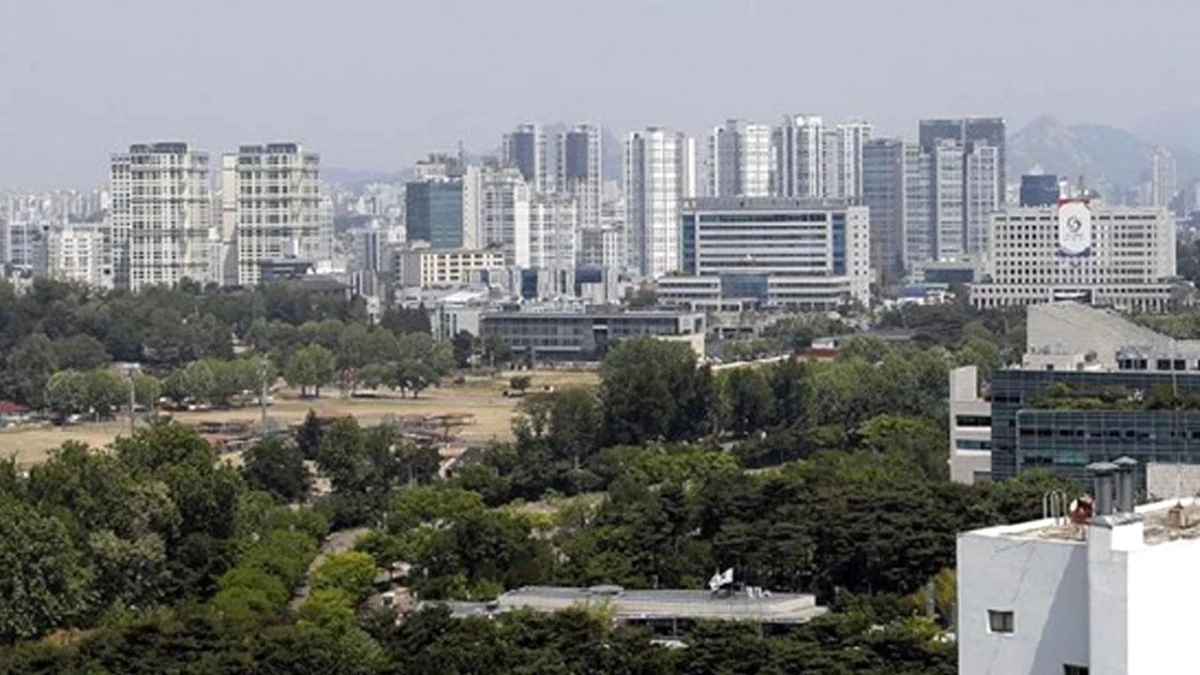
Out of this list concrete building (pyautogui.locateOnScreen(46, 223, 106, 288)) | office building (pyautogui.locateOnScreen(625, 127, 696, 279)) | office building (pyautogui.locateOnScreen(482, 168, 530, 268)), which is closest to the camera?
concrete building (pyautogui.locateOnScreen(46, 223, 106, 288))

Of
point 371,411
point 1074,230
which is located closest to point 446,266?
point 1074,230

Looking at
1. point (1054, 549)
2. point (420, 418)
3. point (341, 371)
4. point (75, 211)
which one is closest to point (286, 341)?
point (341, 371)

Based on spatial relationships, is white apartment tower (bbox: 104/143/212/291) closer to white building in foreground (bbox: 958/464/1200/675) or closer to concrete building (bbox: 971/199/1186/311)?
concrete building (bbox: 971/199/1186/311)

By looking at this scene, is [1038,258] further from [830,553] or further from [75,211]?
[75,211]

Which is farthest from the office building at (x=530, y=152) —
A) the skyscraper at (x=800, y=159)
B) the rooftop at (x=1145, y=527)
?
the rooftop at (x=1145, y=527)

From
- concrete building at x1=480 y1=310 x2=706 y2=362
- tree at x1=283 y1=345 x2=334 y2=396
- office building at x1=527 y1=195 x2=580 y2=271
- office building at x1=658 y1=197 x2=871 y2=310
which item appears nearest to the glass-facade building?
tree at x1=283 y1=345 x2=334 y2=396

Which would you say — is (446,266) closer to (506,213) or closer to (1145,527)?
(506,213)
